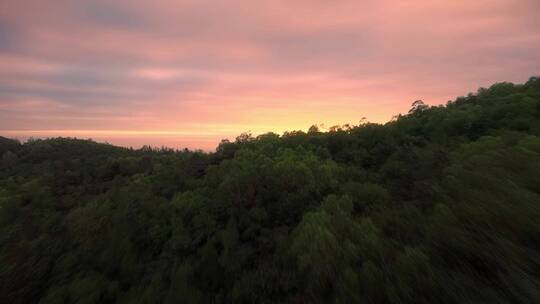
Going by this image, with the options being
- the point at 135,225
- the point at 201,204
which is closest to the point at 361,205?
the point at 201,204

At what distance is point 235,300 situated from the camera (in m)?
5.95

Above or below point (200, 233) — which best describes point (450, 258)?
above

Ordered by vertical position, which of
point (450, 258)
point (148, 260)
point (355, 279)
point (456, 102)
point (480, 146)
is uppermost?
point (456, 102)

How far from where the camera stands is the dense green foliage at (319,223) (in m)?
4.16

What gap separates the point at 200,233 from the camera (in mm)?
9883

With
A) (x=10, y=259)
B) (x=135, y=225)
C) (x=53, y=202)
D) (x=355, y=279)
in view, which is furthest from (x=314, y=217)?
(x=53, y=202)

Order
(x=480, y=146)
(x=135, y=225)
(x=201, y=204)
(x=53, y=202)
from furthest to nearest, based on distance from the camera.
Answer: (x=53, y=202)
(x=201, y=204)
(x=135, y=225)
(x=480, y=146)

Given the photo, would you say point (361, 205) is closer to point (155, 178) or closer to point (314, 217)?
point (314, 217)

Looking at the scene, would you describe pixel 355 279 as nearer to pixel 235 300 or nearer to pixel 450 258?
pixel 450 258

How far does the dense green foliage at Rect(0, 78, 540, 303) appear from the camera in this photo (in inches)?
164

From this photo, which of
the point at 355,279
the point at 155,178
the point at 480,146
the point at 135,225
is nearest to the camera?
the point at 355,279

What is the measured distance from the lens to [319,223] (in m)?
7.86

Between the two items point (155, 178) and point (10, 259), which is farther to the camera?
point (155, 178)

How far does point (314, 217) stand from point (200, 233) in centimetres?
353
